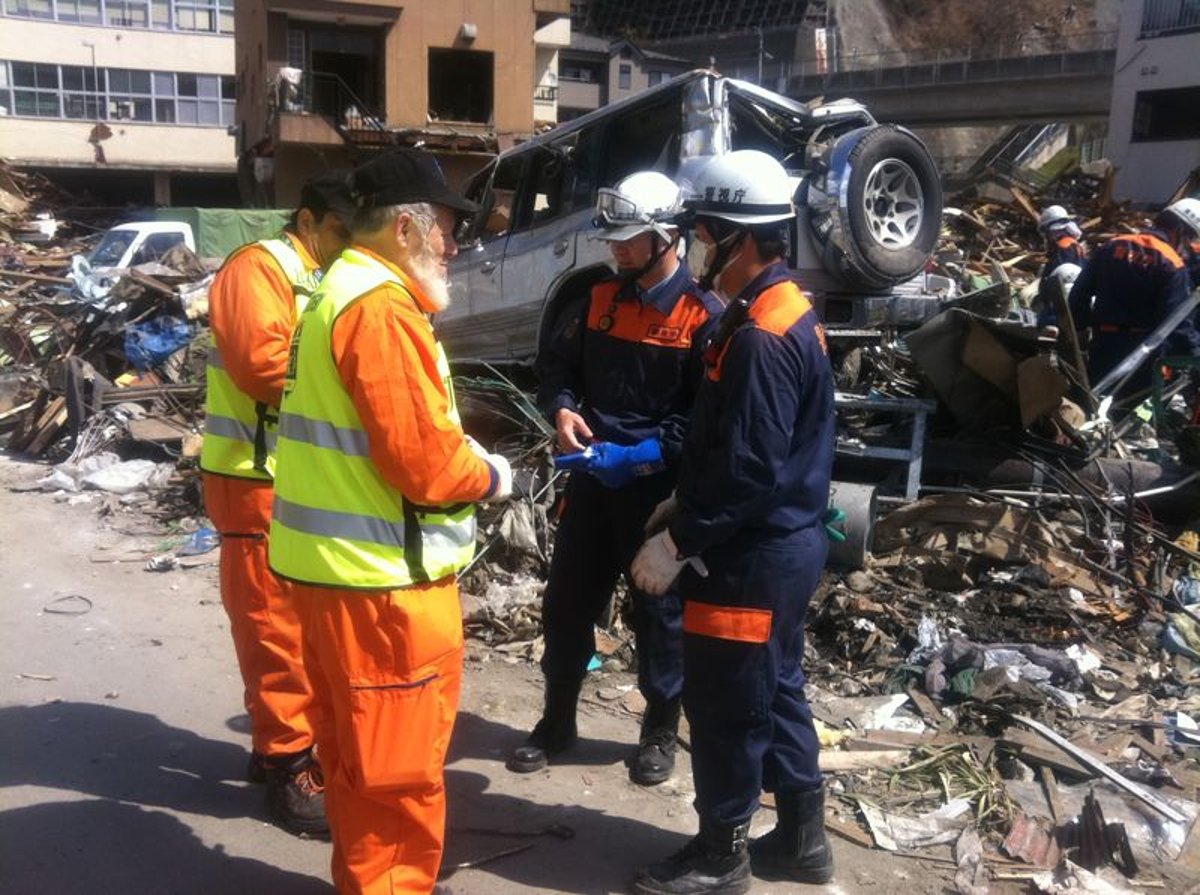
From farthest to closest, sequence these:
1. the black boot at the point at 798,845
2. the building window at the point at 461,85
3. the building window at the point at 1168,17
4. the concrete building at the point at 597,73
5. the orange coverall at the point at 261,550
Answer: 1. the concrete building at the point at 597,73
2. the building window at the point at 1168,17
3. the building window at the point at 461,85
4. the orange coverall at the point at 261,550
5. the black boot at the point at 798,845

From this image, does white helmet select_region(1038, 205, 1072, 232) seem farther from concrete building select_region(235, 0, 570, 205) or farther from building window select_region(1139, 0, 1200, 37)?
building window select_region(1139, 0, 1200, 37)

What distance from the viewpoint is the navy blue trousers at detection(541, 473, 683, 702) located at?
148 inches

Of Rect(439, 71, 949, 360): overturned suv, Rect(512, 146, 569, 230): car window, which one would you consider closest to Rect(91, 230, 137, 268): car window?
Rect(512, 146, 569, 230): car window

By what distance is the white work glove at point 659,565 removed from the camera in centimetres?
295

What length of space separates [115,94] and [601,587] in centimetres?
4071

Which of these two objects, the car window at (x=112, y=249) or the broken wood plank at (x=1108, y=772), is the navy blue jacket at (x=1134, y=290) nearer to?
the broken wood plank at (x=1108, y=772)

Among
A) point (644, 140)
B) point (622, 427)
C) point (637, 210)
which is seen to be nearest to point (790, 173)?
point (644, 140)

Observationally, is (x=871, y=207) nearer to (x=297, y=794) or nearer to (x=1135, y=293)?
(x=1135, y=293)

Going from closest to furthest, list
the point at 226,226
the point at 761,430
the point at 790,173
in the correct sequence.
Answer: the point at 761,430 → the point at 790,173 → the point at 226,226

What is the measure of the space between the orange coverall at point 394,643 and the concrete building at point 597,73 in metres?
51.6

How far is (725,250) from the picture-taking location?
120 inches

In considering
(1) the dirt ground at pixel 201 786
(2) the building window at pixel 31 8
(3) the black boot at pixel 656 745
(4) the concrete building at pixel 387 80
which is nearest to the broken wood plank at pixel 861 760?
(1) the dirt ground at pixel 201 786

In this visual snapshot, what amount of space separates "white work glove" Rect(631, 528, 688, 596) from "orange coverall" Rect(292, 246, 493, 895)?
1.88 ft

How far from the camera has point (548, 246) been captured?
8047 millimetres
